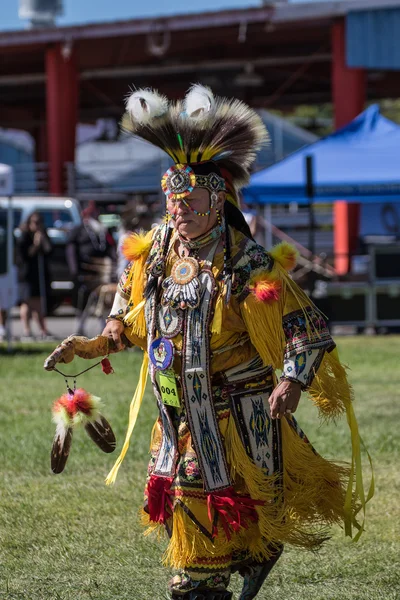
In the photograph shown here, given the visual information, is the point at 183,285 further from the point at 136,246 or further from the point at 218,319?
the point at 136,246

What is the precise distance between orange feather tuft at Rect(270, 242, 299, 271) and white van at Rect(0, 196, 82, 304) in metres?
→ 13.7

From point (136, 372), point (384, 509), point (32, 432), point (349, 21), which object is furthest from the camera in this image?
point (349, 21)

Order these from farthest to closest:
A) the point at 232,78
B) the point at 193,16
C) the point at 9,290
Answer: the point at 232,78, the point at 193,16, the point at 9,290

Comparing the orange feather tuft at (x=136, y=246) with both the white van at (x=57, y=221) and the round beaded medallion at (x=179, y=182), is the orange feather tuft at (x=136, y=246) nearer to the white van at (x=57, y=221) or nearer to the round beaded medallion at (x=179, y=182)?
the round beaded medallion at (x=179, y=182)

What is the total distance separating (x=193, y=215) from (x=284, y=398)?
77 cm

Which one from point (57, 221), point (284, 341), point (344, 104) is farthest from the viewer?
point (344, 104)

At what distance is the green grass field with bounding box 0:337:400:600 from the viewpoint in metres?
4.90

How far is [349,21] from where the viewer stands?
21.3 metres

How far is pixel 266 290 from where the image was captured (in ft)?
13.6

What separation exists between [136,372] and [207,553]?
7.52 meters

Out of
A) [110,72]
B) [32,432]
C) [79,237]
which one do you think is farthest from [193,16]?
[32,432]

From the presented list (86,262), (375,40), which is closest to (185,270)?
(86,262)

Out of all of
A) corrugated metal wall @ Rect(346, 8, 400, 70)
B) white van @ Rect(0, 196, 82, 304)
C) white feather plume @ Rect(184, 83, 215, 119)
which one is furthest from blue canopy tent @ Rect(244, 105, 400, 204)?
white feather plume @ Rect(184, 83, 215, 119)

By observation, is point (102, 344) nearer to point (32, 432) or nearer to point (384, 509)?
point (384, 509)
